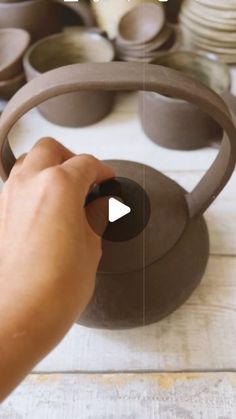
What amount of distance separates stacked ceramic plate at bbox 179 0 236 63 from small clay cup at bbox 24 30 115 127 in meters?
0.16

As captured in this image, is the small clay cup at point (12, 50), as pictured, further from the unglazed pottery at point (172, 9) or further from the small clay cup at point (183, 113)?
the unglazed pottery at point (172, 9)

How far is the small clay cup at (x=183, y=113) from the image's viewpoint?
69 cm

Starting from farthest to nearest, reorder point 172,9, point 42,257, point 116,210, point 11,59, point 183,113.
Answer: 1. point 172,9
2. point 11,59
3. point 183,113
4. point 116,210
5. point 42,257

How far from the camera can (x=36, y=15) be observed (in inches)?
33.9

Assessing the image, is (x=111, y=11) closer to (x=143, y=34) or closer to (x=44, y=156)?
(x=143, y=34)

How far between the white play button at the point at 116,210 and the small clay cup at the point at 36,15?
1.83ft

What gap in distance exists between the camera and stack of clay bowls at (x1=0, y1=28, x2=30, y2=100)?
79 centimetres

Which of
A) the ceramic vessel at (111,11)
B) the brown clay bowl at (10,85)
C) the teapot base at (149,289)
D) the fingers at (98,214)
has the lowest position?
the teapot base at (149,289)

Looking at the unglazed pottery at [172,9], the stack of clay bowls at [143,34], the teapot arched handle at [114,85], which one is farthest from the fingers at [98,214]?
the unglazed pottery at [172,9]

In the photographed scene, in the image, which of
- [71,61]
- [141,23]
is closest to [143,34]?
[141,23]

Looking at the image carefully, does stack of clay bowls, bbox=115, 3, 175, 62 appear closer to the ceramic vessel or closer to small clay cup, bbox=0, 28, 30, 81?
the ceramic vessel

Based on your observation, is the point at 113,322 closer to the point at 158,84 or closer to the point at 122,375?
the point at 122,375

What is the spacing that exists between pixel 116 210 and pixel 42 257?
0.13 metres

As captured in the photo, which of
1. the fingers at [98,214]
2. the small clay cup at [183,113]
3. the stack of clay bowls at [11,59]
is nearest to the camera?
the fingers at [98,214]
